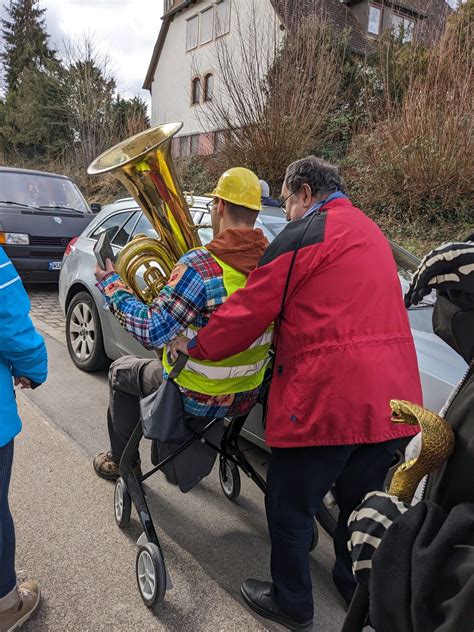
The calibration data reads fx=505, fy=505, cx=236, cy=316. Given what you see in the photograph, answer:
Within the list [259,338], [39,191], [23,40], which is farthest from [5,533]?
[23,40]

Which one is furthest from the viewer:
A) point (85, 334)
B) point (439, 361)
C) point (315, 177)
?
point (85, 334)

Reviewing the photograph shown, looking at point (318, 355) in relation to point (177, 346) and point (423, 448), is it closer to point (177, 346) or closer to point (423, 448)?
point (177, 346)

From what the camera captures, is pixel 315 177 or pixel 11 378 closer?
pixel 11 378

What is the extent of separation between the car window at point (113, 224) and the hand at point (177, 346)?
9.55ft

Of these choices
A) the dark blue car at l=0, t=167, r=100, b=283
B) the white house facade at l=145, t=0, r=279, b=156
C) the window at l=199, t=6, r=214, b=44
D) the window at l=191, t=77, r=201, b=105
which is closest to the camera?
the dark blue car at l=0, t=167, r=100, b=283

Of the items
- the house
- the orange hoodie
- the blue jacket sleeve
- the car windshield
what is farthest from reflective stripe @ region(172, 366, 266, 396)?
the house

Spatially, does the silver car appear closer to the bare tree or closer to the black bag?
the black bag

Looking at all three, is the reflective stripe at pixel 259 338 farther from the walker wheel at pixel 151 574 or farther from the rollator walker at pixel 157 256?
the walker wheel at pixel 151 574

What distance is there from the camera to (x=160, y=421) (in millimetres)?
2176

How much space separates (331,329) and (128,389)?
126 centimetres

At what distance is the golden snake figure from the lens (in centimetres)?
100

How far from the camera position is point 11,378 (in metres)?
1.92

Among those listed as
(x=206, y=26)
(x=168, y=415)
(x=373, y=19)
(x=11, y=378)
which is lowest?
(x=168, y=415)

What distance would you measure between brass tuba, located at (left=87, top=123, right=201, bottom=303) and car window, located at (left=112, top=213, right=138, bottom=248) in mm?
2156
